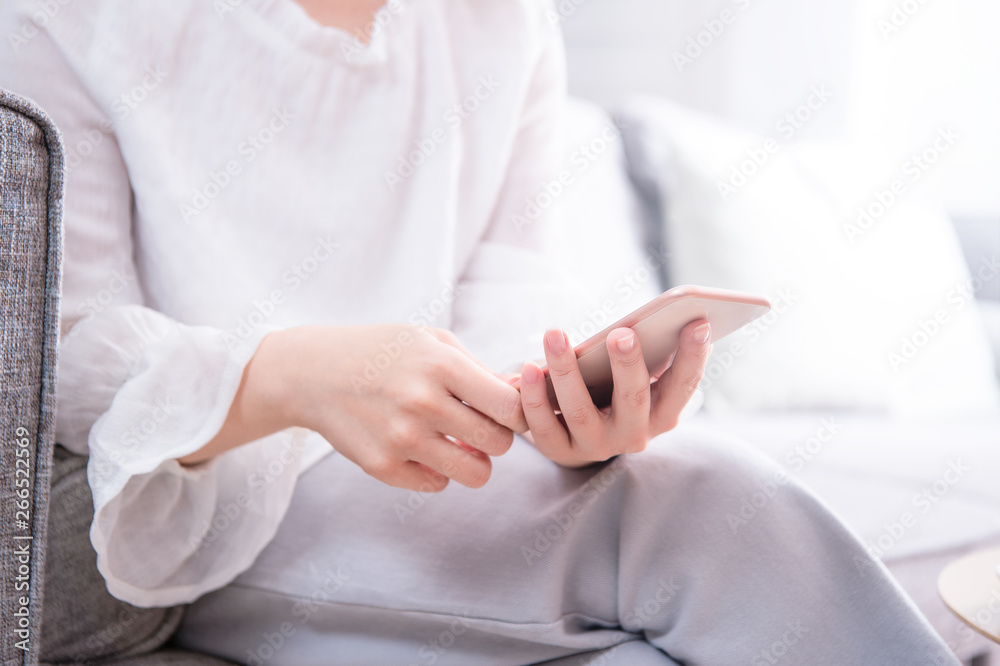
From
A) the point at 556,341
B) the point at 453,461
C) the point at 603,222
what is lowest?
the point at 603,222

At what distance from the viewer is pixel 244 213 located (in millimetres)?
687

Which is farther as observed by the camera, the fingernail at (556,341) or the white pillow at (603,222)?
the white pillow at (603,222)

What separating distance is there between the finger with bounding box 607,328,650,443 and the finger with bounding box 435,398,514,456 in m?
0.08

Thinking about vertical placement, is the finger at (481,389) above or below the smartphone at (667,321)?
below

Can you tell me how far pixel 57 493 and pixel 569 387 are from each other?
0.39m

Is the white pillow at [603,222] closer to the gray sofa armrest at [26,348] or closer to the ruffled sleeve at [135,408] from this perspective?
the ruffled sleeve at [135,408]

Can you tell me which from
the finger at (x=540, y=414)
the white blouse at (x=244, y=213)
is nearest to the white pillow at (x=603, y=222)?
the white blouse at (x=244, y=213)

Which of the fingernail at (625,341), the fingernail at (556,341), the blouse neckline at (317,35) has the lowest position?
the fingernail at (556,341)

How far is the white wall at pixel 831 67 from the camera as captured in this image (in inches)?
67.5

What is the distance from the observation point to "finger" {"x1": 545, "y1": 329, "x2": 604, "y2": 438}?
1.43ft

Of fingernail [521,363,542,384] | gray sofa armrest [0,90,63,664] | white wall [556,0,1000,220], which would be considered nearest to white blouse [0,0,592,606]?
gray sofa armrest [0,90,63,664]

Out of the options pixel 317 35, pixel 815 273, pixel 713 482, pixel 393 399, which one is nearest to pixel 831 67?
pixel 815 273

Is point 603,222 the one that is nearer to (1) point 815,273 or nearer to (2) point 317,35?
(1) point 815,273

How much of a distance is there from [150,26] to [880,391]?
1087mm
